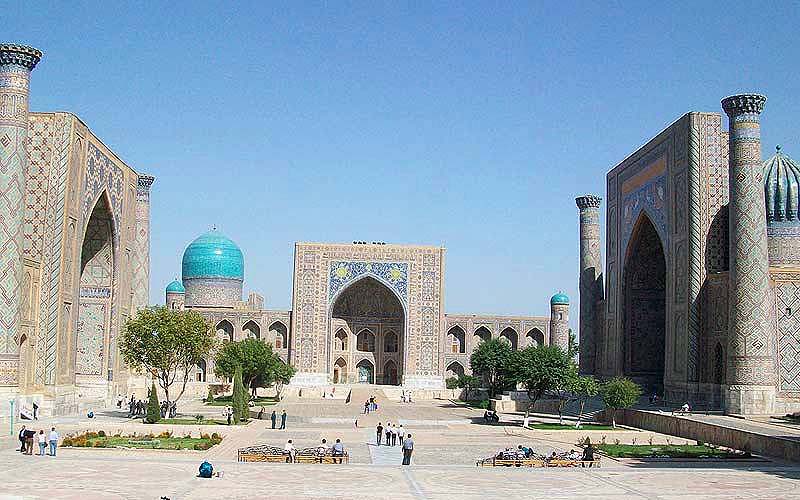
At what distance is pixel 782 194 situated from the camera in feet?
87.1

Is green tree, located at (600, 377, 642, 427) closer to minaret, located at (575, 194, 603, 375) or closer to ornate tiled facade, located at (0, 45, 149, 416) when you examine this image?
minaret, located at (575, 194, 603, 375)

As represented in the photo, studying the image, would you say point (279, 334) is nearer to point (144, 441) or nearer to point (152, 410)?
point (152, 410)

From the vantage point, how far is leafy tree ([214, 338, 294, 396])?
32.2 m

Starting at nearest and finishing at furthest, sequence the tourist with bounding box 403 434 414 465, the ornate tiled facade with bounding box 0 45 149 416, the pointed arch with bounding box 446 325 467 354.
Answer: the tourist with bounding box 403 434 414 465, the ornate tiled facade with bounding box 0 45 149 416, the pointed arch with bounding box 446 325 467 354

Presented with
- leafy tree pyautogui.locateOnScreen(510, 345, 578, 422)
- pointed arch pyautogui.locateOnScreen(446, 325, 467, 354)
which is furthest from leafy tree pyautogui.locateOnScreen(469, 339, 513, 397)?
pointed arch pyautogui.locateOnScreen(446, 325, 467, 354)

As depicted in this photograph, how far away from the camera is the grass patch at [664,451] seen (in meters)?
17.0

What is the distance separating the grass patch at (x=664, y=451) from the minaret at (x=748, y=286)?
138 inches

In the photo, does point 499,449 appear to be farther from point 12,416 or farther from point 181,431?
point 12,416

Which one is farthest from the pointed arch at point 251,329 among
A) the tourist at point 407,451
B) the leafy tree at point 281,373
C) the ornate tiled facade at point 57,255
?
the tourist at point 407,451

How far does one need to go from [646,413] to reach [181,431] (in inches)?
412

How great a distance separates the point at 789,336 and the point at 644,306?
25.0 ft

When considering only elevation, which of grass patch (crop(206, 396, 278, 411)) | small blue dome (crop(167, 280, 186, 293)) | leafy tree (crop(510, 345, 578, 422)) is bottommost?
grass patch (crop(206, 396, 278, 411))

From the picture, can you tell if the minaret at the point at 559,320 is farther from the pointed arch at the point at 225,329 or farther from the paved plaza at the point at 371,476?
the paved plaza at the point at 371,476

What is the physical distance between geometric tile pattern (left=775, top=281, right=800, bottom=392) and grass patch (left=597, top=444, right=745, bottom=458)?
547 cm
